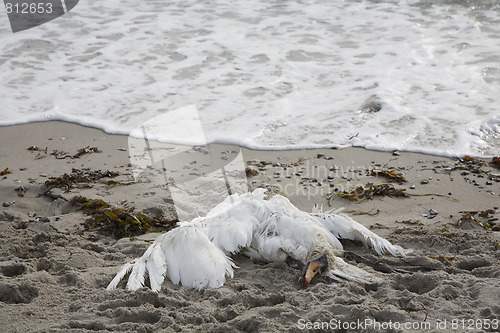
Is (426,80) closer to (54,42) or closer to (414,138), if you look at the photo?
(414,138)

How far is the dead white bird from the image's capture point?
293 cm

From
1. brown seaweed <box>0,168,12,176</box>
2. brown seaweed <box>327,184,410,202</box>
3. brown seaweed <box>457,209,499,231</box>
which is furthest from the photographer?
brown seaweed <box>0,168,12,176</box>

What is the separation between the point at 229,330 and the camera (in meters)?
2.52

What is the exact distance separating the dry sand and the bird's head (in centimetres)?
5

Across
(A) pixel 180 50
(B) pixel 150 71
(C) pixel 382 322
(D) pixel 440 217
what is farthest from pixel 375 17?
(C) pixel 382 322

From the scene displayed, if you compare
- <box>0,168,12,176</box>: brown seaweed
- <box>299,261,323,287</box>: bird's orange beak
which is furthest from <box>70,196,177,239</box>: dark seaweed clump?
<box>299,261,323,287</box>: bird's orange beak

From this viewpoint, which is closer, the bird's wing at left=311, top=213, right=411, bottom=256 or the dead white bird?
the dead white bird

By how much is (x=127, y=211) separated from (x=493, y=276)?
2573 mm


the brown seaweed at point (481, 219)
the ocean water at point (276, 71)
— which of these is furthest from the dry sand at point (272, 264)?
the ocean water at point (276, 71)

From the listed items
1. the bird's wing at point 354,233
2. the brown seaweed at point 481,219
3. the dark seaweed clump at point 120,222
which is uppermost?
the bird's wing at point 354,233

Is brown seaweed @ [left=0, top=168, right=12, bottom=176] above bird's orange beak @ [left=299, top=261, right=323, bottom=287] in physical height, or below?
below

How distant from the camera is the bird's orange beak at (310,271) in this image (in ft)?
9.37

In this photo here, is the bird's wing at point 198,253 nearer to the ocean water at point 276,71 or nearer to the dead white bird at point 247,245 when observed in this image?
the dead white bird at point 247,245

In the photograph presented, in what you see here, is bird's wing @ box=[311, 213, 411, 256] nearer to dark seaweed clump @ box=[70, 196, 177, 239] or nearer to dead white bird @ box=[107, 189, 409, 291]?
dead white bird @ box=[107, 189, 409, 291]
